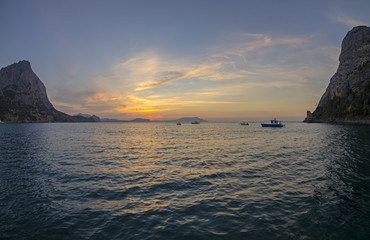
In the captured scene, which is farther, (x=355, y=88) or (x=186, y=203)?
(x=355, y=88)

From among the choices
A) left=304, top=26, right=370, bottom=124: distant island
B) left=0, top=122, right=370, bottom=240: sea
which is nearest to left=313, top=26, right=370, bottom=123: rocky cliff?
left=304, top=26, right=370, bottom=124: distant island

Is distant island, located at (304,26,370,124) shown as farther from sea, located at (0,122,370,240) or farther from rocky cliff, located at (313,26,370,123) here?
sea, located at (0,122,370,240)

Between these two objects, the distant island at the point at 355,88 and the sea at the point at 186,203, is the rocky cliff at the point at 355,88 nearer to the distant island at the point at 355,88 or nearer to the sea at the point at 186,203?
the distant island at the point at 355,88

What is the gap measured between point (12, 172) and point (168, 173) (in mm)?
17608

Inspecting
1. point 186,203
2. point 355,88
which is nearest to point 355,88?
point 355,88

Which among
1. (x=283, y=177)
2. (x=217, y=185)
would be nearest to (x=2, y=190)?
(x=217, y=185)

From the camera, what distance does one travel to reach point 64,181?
1825 centimetres

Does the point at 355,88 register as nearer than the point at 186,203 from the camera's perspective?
No

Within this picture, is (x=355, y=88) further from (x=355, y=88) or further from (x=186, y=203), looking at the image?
(x=186, y=203)

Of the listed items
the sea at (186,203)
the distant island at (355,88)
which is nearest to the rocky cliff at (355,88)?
the distant island at (355,88)

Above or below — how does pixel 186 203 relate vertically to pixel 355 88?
below

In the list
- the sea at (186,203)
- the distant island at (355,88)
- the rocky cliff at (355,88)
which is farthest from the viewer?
the rocky cliff at (355,88)

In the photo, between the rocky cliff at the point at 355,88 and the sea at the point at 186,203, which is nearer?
the sea at the point at 186,203

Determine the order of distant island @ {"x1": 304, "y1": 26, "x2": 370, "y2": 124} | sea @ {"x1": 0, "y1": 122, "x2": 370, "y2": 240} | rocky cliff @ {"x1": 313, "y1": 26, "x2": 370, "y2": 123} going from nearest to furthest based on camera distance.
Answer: sea @ {"x1": 0, "y1": 122, "x2": 370, "y2": 240} → distant island @ {"x1": 304, "y1": 26, "x2": 370, "y2": 124} → rocky cliff @ {"x1": 313, "y1": 26, "x2": 370, "y2": 123}
